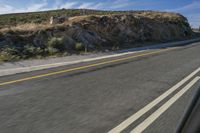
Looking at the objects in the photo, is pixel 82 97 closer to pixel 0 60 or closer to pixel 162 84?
pixel 162 84

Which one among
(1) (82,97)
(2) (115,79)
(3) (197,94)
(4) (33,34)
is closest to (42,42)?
(4) (33,34)

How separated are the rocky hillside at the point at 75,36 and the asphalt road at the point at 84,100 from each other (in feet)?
21.1

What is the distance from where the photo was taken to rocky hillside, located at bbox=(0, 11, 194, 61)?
1852 cm

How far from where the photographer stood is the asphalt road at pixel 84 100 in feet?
17.3

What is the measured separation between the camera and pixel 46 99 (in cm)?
706

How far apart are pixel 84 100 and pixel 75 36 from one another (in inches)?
665

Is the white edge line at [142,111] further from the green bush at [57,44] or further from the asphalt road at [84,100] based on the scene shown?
the green bush at [57,44]

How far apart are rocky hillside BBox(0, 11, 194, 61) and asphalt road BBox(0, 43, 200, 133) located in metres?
6.42

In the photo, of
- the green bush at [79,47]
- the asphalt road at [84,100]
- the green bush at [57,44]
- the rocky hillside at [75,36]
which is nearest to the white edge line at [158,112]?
the asphalt road at [84,100]

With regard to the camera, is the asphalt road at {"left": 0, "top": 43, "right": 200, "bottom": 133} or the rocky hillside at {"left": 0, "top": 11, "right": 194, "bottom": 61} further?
the rocky hillside at {"left": 0, "top": 11, "right": 194, "bottom": 61}

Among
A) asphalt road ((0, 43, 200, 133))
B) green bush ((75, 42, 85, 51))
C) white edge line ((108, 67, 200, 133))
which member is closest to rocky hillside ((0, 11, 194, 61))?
green bush ((75, 42, 85, 51))

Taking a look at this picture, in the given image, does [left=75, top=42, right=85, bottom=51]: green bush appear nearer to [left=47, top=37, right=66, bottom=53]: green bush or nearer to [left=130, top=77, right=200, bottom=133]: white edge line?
[left=47, top=37, right=66, bottom=53]: green bush

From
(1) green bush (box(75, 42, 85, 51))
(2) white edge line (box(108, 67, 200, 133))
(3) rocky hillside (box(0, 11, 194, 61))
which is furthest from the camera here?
(1) green bush (box(75, 42, 85, 51))

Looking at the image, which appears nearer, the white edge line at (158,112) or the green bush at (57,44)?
the white edge line at (158,112)
